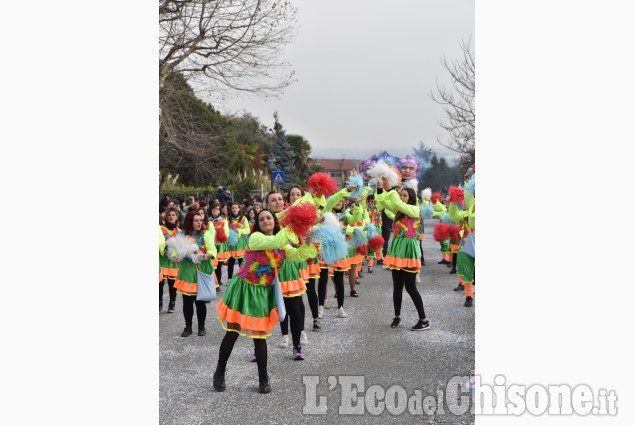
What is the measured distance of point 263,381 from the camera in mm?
4121

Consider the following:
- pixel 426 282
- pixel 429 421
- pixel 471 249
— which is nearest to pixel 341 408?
pixel 429 421

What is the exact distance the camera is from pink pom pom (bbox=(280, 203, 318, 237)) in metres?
3.60

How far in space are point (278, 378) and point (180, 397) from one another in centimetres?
91

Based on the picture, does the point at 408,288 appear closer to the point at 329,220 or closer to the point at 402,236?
the point at 402,236

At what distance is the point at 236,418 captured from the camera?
3633 millimetres

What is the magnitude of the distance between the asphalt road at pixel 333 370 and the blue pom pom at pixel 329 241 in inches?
45.2

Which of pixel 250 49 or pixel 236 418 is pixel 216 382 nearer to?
pixel 236 418

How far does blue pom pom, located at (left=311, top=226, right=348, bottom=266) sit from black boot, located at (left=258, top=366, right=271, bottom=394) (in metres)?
1.08

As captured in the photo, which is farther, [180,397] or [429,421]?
[180,397]

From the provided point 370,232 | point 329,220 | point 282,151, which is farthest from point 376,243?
point 282,151

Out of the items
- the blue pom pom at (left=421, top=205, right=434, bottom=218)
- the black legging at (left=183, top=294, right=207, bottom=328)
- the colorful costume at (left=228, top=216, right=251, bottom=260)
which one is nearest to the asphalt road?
the black legging at (left=183, top=294, right=207, bottom=328)

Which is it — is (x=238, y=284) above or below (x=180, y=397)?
above

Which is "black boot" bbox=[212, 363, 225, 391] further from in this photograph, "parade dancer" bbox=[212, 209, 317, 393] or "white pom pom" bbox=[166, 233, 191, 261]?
"white pom pom" bbox=[166, 233, 191, 261]

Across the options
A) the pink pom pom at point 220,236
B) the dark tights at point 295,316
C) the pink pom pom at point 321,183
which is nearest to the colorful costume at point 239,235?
the pink pom pom at point 220,236
